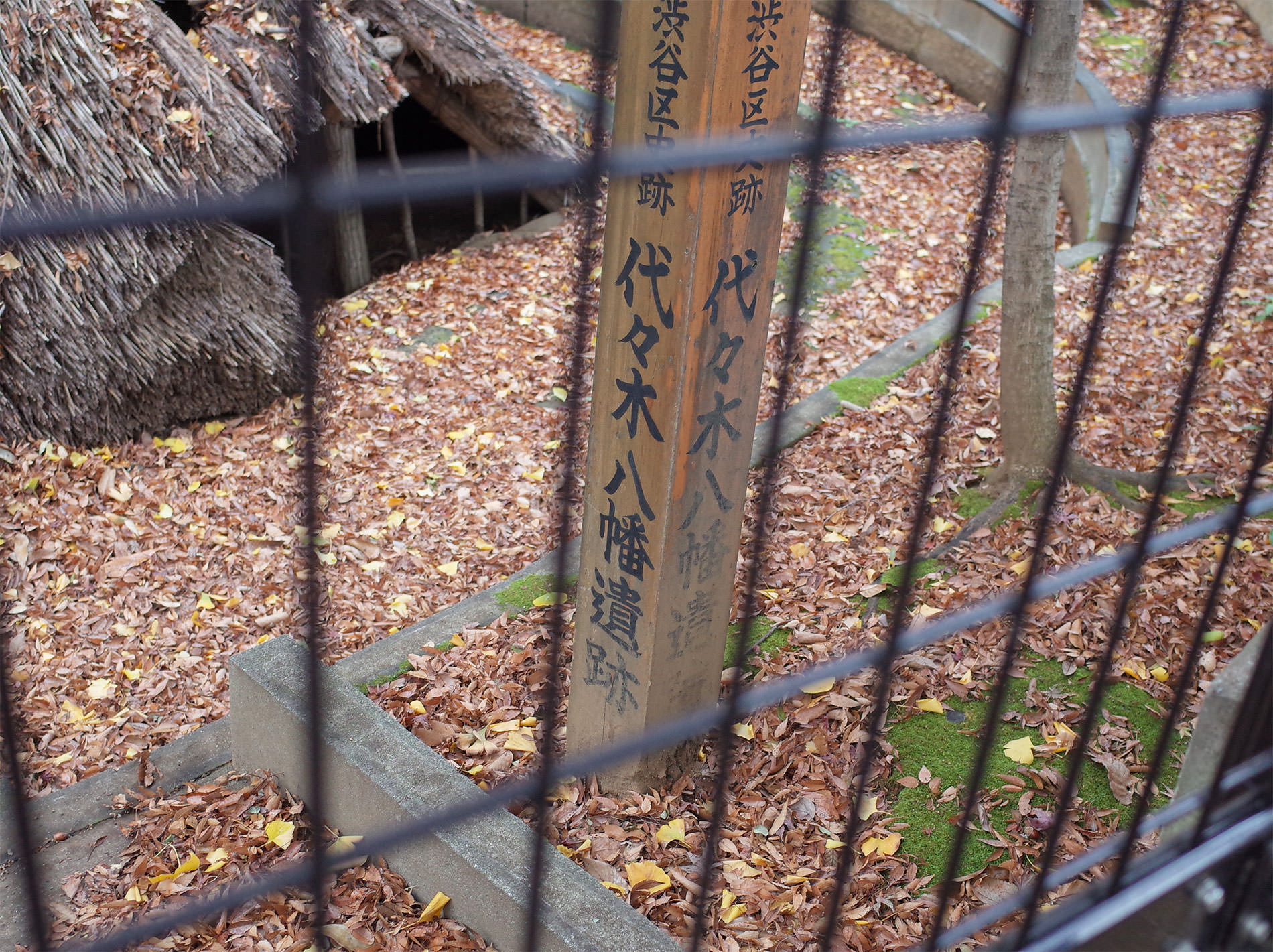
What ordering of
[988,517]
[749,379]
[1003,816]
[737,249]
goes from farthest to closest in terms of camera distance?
[988,517], [1003,816], [749,379], [737,249]

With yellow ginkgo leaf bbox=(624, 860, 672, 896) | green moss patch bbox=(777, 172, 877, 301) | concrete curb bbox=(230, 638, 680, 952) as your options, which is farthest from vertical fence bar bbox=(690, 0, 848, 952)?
green moss patch bbox=(777, 172, 877, 301)

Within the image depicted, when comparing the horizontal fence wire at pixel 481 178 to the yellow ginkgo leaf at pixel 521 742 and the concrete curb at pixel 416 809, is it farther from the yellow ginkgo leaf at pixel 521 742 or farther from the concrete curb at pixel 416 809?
the yellow ginkgo leaf at pixel 521 742

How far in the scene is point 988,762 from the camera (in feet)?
12.0

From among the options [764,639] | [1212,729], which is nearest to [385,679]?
[764,639]

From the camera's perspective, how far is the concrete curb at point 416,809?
9.40 ft

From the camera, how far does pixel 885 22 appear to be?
12.0 metres

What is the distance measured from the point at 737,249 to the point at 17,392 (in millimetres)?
5032

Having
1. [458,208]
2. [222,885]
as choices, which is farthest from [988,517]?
[458,208]

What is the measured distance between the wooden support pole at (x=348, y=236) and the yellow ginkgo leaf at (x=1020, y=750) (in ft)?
19.7

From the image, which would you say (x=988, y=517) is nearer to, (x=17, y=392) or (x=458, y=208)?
(x=17, y=392)

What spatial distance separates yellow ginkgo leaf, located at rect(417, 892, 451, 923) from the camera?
326 centimetres

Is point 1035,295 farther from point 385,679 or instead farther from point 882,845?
point 385,679

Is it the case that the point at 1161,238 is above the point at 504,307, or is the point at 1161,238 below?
above

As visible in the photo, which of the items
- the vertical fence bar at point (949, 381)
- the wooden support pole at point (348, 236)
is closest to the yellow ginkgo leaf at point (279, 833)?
the vertical fence bar at point (949, 381)
